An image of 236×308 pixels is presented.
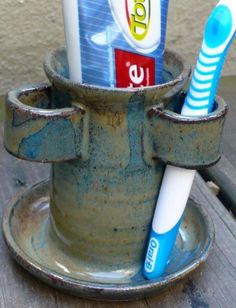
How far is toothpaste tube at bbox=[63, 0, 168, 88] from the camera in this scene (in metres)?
0.55

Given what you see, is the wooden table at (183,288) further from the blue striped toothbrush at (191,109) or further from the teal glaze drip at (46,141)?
the teal glaze drip at (46,141)

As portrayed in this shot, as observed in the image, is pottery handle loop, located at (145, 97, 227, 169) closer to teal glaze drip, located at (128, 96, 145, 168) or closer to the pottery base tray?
teal glaze drip, located at (128, 96, 145, 168)

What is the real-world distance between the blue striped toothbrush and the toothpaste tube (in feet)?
0.15

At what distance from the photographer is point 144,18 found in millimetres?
558

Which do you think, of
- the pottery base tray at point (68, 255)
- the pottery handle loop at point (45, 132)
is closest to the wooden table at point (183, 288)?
Answer: the pottery base tray at point (68, 255)

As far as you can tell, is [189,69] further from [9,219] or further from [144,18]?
[9,219]

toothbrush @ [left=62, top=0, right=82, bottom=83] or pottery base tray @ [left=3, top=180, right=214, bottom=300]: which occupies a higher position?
toothbrush @ [left=62, top=0, right=82, bottom=83]

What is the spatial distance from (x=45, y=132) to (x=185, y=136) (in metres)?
0.13

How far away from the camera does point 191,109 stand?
584 mm

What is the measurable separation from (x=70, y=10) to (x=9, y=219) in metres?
0.26

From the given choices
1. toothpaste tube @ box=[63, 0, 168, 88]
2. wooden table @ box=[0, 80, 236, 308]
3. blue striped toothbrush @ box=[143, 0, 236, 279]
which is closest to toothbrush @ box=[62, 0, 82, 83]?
toothpaste tube @ box=[63, 0, 168, 88]

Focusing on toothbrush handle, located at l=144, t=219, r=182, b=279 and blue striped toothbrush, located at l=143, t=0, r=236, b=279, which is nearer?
blue striped toothbrush, located at l=143, t=0, r=236, b=279

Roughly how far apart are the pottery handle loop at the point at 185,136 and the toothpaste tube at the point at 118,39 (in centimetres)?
4

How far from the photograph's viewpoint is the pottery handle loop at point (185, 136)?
58 cm
